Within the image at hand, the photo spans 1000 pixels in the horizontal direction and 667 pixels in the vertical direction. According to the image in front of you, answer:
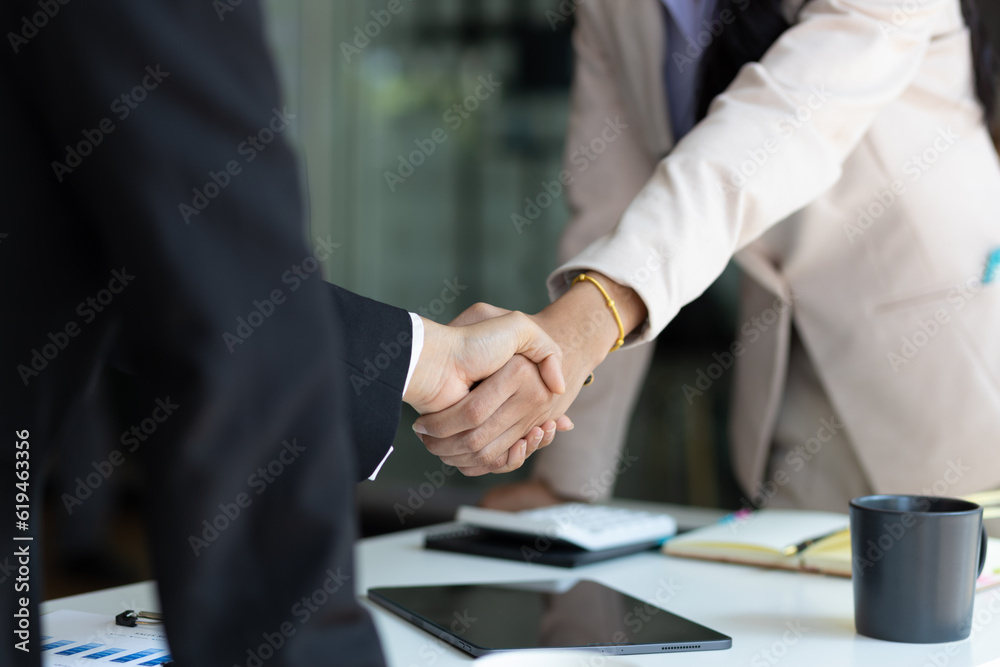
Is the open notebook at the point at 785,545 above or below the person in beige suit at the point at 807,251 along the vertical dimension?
below

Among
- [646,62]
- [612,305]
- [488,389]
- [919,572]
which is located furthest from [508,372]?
[646,62]

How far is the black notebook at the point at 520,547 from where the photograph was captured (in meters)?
0.97

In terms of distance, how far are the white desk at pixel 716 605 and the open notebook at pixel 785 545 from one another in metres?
Answer: 0.01

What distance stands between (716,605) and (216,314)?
56cm

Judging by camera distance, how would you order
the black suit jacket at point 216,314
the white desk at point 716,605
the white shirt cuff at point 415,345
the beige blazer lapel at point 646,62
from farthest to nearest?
1. the beige blazer lapel at point 646,62
2. the white shirt cuff at point 415,345
3. the white desk at point 716,605
4. the black suit jacket at point 216,314

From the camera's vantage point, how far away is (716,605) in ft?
2.62

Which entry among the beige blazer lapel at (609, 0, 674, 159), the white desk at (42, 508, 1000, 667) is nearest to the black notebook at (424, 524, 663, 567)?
the white desk at (42, 508, 1000, 667)

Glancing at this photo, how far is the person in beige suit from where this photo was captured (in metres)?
1.01

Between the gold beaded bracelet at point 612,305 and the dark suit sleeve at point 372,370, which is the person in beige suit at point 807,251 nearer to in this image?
the gold beaded bracelet at point 612,305

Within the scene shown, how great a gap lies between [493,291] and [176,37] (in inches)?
131

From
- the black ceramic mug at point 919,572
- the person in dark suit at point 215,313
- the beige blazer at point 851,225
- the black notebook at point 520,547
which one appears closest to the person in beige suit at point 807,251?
the beige blazer at point 851,225

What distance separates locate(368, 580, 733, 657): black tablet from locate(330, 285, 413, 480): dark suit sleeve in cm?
13

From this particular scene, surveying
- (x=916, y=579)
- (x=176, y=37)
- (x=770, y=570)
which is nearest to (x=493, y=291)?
(x=770, y=570)

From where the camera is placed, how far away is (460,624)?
719mm
